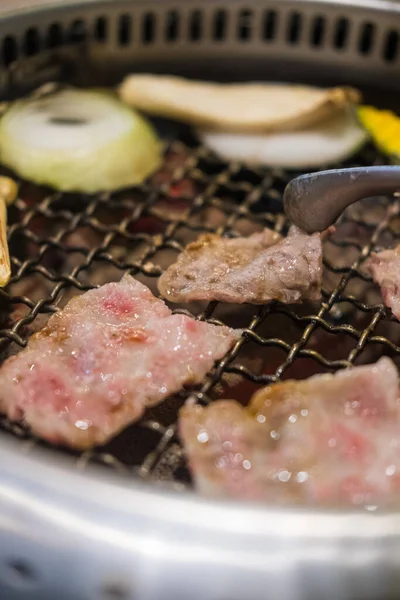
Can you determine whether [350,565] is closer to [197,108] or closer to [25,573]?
[25,573]

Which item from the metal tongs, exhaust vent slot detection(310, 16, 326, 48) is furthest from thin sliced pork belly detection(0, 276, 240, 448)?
exhaust vent slot detection(310, 16, 326, 48)

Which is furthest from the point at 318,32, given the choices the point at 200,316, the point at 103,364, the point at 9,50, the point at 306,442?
the point at 306,442

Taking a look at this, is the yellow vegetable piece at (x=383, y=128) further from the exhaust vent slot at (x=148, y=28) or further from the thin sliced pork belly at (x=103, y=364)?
the thin sliced pork belly at (x=103, y=364)

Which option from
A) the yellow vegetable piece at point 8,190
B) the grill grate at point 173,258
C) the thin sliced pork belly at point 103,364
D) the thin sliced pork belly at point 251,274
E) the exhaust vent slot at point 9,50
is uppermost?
the exhaust vent slot at point 9,50

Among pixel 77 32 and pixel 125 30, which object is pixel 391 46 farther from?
pixel 77 32

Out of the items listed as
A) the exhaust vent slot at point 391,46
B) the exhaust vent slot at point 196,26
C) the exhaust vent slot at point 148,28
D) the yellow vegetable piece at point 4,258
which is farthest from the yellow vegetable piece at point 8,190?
the exhaust vent slot at point 391,46

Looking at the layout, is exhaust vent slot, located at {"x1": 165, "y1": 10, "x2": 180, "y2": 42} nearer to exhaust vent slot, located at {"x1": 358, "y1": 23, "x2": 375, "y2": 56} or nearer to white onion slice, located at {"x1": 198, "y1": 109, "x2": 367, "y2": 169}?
white onion slice, located at {"x1": 198, "y1": 109, "x2": 367, "y2": 169}

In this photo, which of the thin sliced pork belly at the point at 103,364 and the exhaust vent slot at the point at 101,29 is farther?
the exhaust vent slot at the point at 101,29

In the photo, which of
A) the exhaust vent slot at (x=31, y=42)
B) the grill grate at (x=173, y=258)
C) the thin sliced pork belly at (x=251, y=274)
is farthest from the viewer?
the exhaust vent slot at (x=31, y=42)

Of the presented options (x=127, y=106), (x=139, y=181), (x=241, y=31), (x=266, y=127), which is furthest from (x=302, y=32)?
(x=139, y=181)
